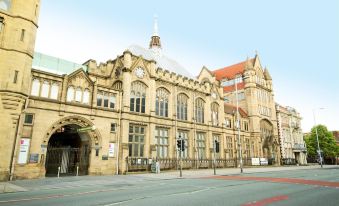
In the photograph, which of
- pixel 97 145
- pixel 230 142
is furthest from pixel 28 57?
pixel 230 142

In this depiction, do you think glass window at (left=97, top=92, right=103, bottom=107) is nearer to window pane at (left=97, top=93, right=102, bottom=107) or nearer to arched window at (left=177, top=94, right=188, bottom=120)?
window pane at (left=97, top=93, right=102, bottom=107)

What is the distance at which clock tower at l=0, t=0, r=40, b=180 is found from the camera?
18.3m

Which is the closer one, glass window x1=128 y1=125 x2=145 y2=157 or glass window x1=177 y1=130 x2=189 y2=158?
glass window x1=128 y1=125 x2=145 y2=157

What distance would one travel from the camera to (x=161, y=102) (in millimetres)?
34406

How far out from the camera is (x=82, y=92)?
25.4 m

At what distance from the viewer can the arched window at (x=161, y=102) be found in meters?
33.6

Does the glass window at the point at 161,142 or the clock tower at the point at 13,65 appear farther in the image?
the glass window at the point at 161,142

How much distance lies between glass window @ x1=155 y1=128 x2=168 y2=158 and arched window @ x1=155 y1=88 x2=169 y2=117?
2.46 metres

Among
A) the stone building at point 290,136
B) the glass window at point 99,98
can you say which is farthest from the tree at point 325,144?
the glass window at point 99,98

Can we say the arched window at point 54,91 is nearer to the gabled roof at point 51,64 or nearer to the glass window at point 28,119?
the glass window at point 28,119

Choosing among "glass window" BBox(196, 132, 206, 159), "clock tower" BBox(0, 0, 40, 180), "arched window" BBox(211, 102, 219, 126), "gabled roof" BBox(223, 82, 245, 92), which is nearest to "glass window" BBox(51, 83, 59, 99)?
"clock tower" BBox(0, 0, 40, 180)

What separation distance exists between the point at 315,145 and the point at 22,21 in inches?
3285

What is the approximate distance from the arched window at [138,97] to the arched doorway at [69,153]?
7274 mm

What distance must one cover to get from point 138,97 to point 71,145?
33.8ft
